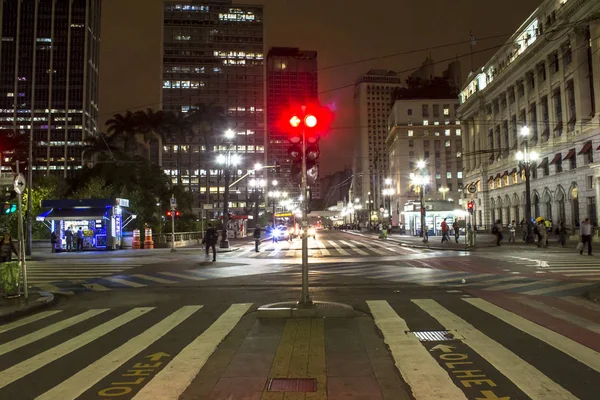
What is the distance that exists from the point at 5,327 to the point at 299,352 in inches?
244

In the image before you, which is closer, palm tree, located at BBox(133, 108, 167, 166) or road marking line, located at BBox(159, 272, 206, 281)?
road marking line, located at BBox(159, 272, 206, 281)

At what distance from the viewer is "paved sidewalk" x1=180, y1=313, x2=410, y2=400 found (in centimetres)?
514

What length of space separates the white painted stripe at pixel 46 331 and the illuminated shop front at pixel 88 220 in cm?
2514

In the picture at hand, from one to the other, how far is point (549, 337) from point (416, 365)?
2862 mm

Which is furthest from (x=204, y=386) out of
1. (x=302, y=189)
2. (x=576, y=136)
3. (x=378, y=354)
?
(x=576, y=136)

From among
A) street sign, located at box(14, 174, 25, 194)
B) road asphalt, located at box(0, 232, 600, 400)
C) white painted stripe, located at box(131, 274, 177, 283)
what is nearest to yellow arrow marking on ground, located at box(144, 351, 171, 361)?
road asphalt, located at box(0, 232, 600, 400)

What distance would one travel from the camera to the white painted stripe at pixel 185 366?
204 inches

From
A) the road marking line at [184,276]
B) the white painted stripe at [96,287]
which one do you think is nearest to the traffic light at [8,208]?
the white painted stripe at [96,287]

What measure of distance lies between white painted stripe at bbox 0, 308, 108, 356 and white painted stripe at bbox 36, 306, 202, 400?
5.66 feet

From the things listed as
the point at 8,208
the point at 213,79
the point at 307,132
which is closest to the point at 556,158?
the point at 307,132

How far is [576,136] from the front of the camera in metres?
44.7

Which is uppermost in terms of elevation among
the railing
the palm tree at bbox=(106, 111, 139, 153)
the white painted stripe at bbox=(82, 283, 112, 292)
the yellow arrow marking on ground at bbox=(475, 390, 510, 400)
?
the palm tree at bbox=(106, 111, 139, 153)

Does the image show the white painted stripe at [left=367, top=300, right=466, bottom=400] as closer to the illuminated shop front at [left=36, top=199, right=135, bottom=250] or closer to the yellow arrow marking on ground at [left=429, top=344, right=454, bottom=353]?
the yellow arrow marking on ground at [left=429, top=344, right=454, bottom=353]

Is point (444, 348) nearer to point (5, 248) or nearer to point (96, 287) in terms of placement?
point (96, 287)
